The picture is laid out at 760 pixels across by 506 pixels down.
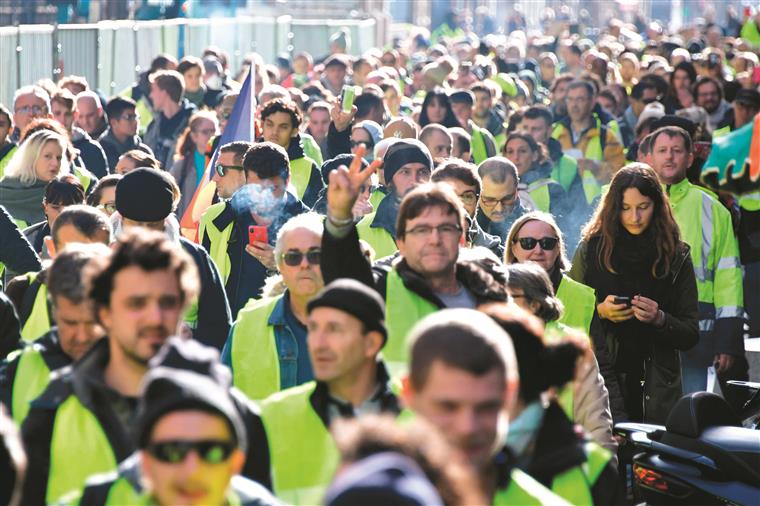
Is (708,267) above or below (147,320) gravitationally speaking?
below

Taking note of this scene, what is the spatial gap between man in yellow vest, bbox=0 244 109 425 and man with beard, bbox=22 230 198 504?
0.57m

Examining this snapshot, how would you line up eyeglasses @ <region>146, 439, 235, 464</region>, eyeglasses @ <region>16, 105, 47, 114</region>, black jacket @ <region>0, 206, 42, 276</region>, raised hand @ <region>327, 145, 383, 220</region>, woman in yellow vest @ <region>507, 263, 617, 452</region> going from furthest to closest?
1. eyeglasses @ <region>16, 105, 47, 114</region>
2. black jacket @ <region>0, 206, 42, 276</region>
3. woman in yellow vest @ <region>507, 263, 617, 452</region>
4. raised hand @ <region>327, 145, 383, 220</region>
5. eyeglasses @ <region>146, 439, 235, 464</region>

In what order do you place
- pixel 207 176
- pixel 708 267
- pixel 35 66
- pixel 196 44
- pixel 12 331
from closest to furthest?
pixel 12 331 < pixel 708 267 < pixel 207 176 < pixel 35 66 < pixel 196 44

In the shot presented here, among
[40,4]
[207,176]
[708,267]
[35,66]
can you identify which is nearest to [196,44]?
[40,4]

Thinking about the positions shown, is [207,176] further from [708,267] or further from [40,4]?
[40,4]

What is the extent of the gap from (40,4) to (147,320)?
25546 millimetres

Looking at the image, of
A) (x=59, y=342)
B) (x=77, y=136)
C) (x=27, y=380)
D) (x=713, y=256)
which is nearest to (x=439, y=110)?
(x=77, y=136)

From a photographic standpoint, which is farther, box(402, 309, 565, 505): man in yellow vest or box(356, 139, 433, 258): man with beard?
box(356, 139, 433, 258): man with beard

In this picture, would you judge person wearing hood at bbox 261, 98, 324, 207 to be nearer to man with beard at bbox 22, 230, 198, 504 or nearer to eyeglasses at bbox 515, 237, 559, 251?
eyeglasses at bbox 515, 237, 559, 251

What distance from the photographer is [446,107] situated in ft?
50.9

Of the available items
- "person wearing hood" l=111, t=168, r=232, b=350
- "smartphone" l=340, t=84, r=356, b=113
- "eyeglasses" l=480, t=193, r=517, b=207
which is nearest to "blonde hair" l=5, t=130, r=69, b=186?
"eyeglasses" l=480, t=193, r=517, b=207

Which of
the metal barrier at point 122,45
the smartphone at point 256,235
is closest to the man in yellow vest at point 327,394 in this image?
the smartphone at point 256,235

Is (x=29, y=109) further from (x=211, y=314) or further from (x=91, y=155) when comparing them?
(x=211, y=314)

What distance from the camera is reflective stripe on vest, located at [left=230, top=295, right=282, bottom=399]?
686cm
